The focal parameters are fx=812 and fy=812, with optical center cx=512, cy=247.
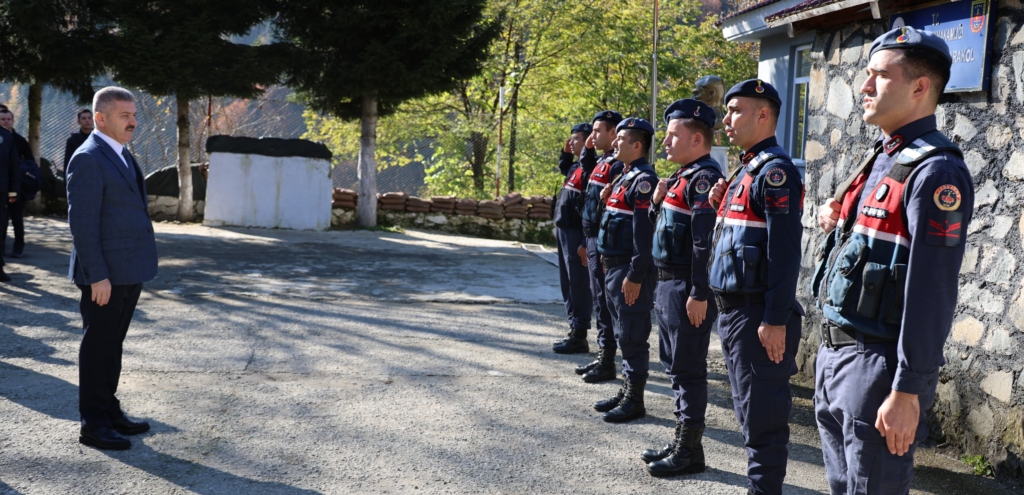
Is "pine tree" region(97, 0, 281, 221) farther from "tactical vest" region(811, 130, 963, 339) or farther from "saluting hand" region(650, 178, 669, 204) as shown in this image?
"tactical vest" region(811, 130, 963, 339)

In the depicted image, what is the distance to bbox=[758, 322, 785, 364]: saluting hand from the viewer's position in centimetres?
323

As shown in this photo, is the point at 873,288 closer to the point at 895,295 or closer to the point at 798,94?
the point at 895,295

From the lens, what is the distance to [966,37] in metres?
4.43

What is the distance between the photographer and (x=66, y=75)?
1412 centimetres

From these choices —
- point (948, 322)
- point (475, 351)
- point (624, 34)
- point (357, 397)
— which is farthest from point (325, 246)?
point (624, 34)

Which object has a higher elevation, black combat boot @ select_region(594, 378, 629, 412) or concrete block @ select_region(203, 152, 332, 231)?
concrete block @ select_region(203, 152, 332, 231)

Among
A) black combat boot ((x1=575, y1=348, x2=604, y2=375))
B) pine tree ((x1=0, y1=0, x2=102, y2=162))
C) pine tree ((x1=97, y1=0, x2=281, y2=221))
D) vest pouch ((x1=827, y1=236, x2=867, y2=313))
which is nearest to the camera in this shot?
vest pouch ((x1=827, y1=236, x2=867, y2=313))

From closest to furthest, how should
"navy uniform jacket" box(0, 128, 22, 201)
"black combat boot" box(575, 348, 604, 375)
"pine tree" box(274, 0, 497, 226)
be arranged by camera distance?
"black combat boot" box(575, 348, 604, 375) < "navy uniform jacket" box(0, 128, 22, 201) < "pine tree" box(274, 0, 497, 226)

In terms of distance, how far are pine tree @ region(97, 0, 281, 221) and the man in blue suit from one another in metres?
10.3

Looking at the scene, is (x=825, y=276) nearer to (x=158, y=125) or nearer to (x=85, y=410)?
(x=85, y=410)

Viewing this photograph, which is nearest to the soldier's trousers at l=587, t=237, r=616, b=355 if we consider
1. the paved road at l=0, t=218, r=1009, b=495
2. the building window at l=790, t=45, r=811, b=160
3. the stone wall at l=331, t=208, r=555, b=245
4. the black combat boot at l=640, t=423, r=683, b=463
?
the paved road at l=0, t=218, r=1009, b=495

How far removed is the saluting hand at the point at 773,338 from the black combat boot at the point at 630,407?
5.65 feet

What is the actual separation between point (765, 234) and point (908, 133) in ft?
3.31

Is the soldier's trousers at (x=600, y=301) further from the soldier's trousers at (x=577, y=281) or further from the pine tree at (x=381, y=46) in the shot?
the pine tree at (x=381, y=46)
